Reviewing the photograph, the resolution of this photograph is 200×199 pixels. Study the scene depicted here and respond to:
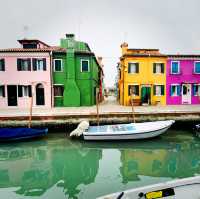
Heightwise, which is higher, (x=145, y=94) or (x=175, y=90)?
(x=175, y=90)

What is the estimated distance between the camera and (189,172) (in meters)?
9.16

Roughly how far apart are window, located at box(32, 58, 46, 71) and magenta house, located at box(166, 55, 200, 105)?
1360 cm

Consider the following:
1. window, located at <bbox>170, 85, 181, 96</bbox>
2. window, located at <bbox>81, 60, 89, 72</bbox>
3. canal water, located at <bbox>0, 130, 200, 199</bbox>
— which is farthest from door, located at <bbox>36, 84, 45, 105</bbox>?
window, located at <bbox>170, 85, 181, 96</bbox>

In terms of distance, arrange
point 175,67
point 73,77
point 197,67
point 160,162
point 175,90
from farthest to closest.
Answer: point 175,90
point 197,67
point 175,67
point 73,77
point 160,162

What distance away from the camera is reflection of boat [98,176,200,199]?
486cm

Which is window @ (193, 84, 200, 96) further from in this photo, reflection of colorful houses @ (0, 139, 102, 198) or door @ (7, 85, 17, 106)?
door @ (7, 85, 17, 106)

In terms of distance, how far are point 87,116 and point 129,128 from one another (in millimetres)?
3626

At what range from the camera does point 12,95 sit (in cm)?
2267

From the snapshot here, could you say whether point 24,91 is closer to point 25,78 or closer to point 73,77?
point 25,78

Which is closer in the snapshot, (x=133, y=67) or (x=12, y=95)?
(x=12, y=95)

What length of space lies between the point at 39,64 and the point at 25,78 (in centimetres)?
209

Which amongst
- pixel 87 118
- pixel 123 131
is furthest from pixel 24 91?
pixel 123 131

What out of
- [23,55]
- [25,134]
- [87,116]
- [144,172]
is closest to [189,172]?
[144,172]

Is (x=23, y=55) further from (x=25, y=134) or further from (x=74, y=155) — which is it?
(x=74, y=155)
